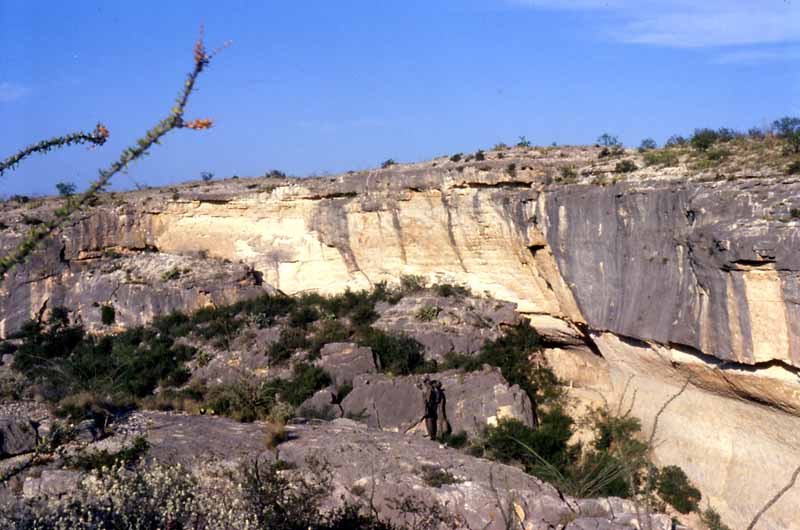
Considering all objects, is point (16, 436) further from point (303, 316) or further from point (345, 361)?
point (303, 316)

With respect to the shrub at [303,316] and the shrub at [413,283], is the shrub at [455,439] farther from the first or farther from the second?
the shrub at [303,316]

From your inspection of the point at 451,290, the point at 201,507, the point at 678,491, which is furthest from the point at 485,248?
the point at 201,507

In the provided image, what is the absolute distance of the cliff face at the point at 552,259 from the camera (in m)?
11.1

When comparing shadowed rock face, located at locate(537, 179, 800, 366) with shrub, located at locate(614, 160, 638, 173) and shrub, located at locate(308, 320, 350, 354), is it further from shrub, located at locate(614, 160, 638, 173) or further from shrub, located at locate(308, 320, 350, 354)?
shrub, located at locate(308, 320, 350, 354)

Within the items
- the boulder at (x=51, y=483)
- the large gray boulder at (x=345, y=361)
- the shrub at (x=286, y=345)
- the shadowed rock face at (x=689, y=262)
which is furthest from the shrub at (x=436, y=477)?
the shrub at (x=286, y=345)

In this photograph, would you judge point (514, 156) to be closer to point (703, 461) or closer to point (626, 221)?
point (626, 221)

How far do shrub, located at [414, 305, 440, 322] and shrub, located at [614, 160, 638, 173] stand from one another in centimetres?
560

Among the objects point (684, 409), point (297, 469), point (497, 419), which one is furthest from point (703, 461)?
point (297, 469)

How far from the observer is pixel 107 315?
20281 mm

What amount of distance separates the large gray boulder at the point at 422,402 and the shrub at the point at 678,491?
9.23ft

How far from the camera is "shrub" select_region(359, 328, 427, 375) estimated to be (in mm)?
16281

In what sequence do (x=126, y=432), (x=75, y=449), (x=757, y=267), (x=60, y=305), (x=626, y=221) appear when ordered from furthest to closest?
1. (x=60, y=305)
2. (x=626, y=221)
3. (x=757, y=267)
4. (x=126, y=432)
5. (x=75, y=449)

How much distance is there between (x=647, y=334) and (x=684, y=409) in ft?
5.15

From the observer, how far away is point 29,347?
1914 centimetres
